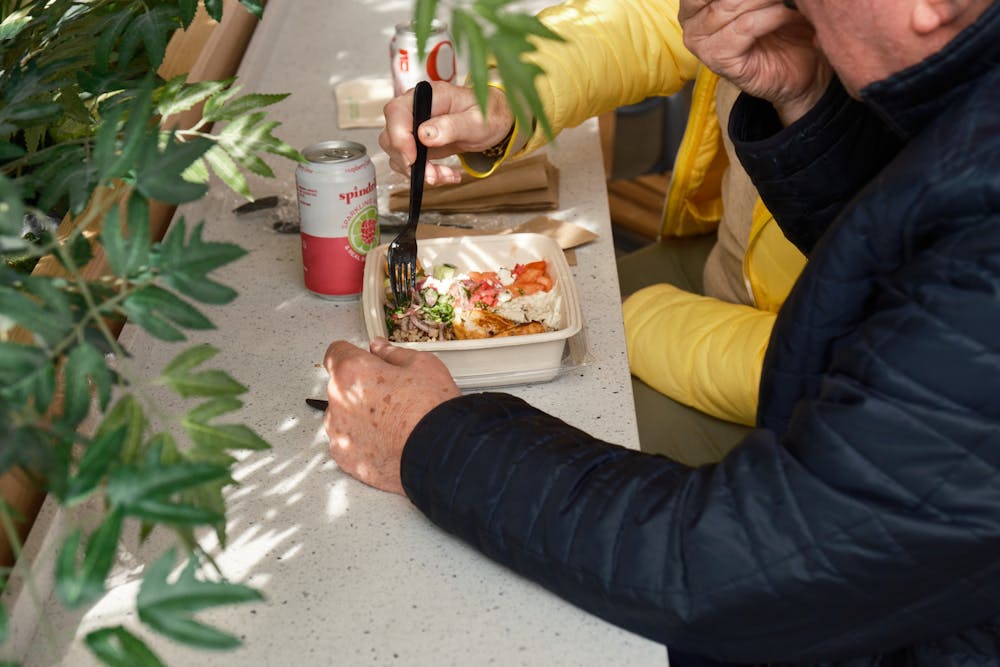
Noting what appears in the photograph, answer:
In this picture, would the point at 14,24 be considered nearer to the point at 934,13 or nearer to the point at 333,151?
the point at 333,151

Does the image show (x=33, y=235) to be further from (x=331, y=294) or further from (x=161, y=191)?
(x=161, y=191)

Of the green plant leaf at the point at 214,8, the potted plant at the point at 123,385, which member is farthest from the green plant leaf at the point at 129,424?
the green plant leaf at the point at 214,8

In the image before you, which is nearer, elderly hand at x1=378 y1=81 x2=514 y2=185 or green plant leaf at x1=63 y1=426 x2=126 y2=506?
green plant leaf at x1=63 y1=426 x2=126 y2=506

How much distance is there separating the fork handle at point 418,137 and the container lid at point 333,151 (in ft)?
0.31

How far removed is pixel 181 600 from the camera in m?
0.60

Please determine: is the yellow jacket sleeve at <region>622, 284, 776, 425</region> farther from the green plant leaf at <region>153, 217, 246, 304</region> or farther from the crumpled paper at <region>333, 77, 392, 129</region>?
the green plant leaf at <region>153, 217, 246, 304</region>

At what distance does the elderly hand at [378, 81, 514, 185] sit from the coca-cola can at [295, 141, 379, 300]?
91mm

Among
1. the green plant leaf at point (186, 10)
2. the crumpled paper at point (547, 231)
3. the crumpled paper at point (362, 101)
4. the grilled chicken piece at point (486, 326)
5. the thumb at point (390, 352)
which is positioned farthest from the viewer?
the crumpled paper at point (362, 101)

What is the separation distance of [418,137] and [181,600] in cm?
87

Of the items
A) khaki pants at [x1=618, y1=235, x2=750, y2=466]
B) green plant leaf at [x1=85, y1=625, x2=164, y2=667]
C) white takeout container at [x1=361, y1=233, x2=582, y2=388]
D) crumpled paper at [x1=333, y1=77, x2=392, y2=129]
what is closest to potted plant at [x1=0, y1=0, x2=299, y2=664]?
green plant leaf at [x1=85, y1=625, x2=164, y2=667]

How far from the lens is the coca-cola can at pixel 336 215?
1253 millimetres

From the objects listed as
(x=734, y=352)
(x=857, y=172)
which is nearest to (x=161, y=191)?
(x=857, y=172)

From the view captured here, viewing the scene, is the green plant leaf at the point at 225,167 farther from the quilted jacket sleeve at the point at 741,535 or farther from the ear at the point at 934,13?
the ear at the point at 934,13

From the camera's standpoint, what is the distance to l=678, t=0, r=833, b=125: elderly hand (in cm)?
116
